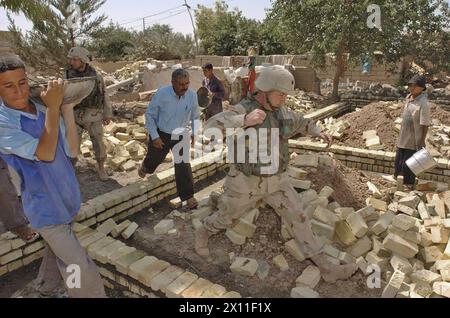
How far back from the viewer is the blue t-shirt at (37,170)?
2.09m

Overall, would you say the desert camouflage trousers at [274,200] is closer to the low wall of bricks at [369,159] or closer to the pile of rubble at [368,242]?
the pile of rubble at [368,242]

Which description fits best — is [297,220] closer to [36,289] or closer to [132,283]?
[132,283]

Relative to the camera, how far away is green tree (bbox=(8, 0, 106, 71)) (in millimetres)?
9758

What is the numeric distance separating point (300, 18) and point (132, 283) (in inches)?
504

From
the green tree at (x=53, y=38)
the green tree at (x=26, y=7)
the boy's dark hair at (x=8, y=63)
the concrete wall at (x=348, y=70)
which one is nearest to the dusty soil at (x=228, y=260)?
the boy's dark hair at (x=8, y=63)

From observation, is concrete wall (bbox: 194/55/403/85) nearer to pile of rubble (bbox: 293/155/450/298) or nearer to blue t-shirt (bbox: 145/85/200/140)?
blue t-shirt (bbox: 145/85/200/140)

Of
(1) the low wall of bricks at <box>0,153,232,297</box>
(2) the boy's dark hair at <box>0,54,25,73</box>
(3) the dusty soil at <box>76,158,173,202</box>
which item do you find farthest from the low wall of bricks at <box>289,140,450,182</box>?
(2) the boy's dark hair at <box>0,54,25,73</box>

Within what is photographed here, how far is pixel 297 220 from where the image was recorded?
3105 millimetres

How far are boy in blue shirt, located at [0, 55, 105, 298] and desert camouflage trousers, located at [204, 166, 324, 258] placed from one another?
1.24 meters

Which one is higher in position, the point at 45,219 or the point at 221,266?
the point at 45,219

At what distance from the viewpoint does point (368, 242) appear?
3.56 metres

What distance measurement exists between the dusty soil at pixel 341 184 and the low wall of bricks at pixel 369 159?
1247mm

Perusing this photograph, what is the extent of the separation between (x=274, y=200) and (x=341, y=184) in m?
1.95
